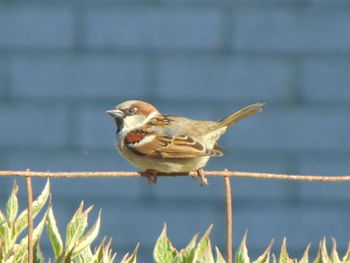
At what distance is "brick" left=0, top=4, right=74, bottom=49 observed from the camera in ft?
16.5

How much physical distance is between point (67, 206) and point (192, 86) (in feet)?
2.75

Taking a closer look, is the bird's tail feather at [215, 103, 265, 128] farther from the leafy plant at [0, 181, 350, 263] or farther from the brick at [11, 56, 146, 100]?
the brick at [11, 56, 146, 100]

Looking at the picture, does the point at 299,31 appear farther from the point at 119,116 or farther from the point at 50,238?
the point at 50,238

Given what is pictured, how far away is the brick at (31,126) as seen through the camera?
504 cm

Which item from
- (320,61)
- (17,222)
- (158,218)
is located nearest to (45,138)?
(158,218)

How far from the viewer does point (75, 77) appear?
16.6ft

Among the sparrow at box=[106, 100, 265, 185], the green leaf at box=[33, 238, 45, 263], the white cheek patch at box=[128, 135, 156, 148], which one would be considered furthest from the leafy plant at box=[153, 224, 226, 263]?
the white cheek patch at box=[128, 135, 156, 148]

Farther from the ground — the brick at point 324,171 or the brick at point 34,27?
the brick at point 34,27

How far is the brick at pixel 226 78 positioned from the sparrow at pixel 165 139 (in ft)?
5.22

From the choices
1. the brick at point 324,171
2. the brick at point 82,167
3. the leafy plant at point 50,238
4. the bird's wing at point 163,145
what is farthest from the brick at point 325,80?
the leafy plant at point 50,238

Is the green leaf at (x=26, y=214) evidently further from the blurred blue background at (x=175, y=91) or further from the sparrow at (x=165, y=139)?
the blurred blue background at (x=175, y=91)

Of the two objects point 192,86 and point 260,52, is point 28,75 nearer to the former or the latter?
point 192,86

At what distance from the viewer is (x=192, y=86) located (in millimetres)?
5078

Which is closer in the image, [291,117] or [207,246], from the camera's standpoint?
[207,246]
